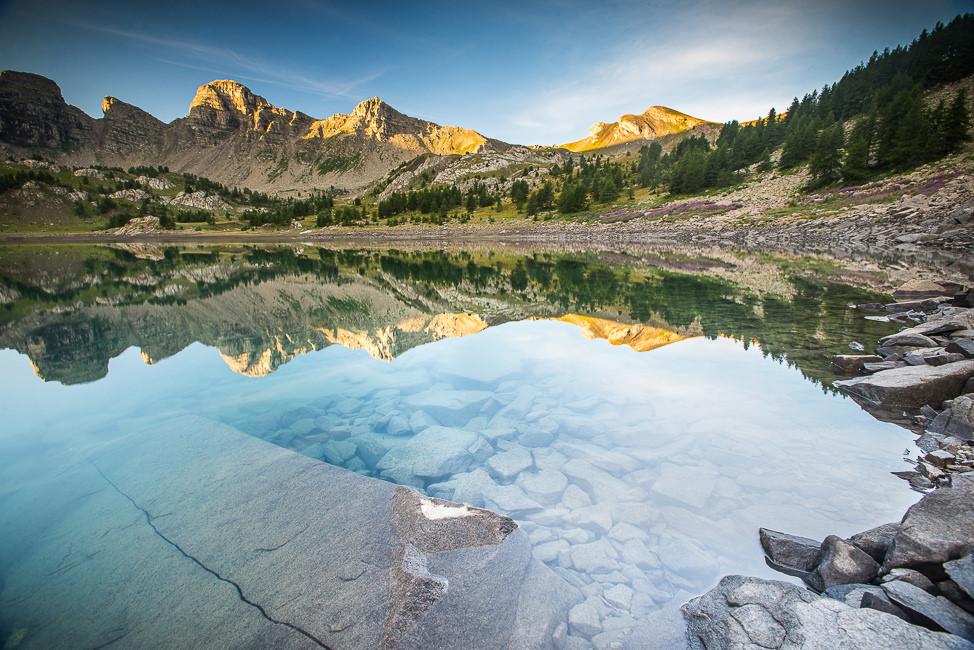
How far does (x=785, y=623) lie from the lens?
Result: 3.81 metres

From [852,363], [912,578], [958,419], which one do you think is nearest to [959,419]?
[958,419]

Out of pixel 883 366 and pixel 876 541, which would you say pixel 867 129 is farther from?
pixel 876 541

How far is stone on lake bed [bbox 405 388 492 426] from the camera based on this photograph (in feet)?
33.9

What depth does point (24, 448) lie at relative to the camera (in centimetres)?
903

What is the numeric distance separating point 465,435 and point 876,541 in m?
6.61

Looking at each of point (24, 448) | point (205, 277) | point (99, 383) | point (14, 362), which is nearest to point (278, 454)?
point (24, 448)

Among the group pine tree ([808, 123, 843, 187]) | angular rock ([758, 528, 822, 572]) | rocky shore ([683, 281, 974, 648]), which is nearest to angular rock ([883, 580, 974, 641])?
rocky shore ([683, 281, 974, 648])

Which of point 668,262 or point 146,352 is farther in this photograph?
point 668,262

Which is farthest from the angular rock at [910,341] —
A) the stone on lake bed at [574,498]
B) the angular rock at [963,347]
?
the stone on lake bed at [574,498]

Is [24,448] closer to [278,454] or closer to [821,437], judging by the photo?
[278,454]

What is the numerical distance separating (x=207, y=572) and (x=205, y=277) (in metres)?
42.0

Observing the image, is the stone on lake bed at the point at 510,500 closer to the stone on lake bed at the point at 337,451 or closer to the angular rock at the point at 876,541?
the stone on lake bed at the point at 337,451

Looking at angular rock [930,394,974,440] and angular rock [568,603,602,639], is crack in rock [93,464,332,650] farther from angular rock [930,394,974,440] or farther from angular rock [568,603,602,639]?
angular rock [930,394,974,440]

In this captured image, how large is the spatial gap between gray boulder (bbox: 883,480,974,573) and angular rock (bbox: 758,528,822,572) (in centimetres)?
85
